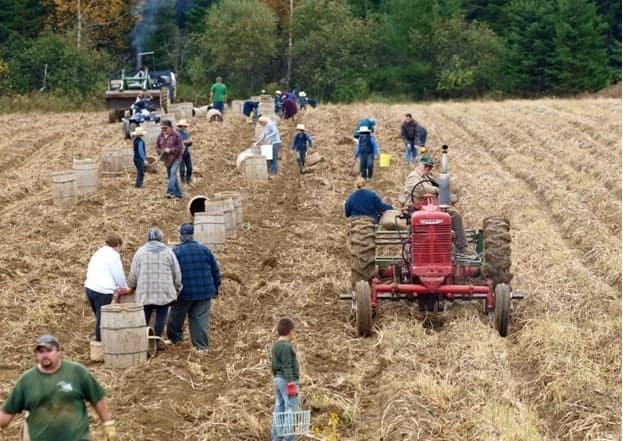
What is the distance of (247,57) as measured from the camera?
203ft

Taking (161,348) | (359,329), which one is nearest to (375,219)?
(359,329)

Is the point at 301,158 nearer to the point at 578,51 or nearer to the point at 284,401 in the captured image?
the point at 284,401

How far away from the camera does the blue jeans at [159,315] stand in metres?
12.1

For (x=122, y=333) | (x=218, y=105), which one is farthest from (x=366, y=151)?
(x=218, y=105)

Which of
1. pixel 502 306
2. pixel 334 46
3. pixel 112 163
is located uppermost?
pixel 334 46

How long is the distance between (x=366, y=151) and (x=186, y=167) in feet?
12.2

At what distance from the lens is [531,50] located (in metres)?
59.2

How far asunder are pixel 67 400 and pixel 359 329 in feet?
16.7

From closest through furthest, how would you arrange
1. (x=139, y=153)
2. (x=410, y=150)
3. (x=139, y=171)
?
(x=139, y=153), (x=139, y=171), (x=410, y=150)

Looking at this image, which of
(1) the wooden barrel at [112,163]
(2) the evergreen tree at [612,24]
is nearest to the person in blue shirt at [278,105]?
(1) the wooden barrel at [112,163]

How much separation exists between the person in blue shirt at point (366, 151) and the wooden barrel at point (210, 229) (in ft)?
18.6

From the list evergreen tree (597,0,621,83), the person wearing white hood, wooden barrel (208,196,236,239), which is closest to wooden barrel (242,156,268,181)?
wooden barrel (208,196,236,239)

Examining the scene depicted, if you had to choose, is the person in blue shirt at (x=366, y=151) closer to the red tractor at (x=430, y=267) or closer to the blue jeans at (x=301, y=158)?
the blue jeans at (x=301, y=158)

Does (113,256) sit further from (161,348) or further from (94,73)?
(94,73)
